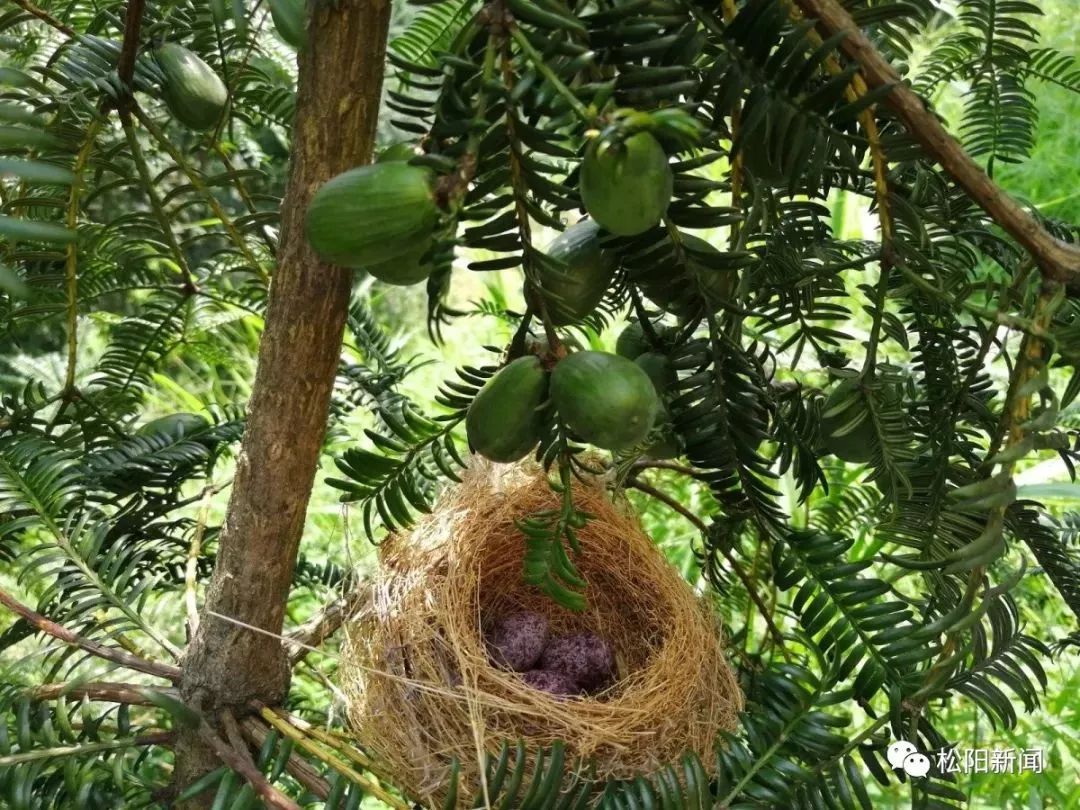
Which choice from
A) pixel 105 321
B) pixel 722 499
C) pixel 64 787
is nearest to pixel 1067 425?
pixel 722 499

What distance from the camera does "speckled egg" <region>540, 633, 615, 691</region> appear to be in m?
0.97

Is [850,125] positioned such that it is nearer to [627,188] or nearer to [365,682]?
[627,188]

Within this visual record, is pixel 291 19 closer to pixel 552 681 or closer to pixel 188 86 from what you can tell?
pixel 188 86

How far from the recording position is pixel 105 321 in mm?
1408

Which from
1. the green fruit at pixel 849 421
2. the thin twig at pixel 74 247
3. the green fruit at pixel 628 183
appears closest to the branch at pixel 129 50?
the thin twig at pixel 74 247

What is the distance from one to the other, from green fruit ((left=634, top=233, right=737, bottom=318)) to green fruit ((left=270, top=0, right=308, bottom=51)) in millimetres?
225

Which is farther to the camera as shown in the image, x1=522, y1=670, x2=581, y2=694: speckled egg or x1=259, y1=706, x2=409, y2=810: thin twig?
x1=522, y1=670, x2=581, y2=694: speckled egg

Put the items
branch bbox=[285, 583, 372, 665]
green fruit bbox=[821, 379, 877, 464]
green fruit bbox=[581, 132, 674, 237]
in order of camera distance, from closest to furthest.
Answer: green fruit bbox=[581, 132, 674, 237] < green fruit bbox=[821, 379, 877, 464] < branch bbox=[285, 583, 372, 665]

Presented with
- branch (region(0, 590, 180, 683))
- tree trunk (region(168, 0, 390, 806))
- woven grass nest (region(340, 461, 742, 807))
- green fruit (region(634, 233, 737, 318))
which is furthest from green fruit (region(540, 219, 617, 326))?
branch (region(0, 590, 180, 683))

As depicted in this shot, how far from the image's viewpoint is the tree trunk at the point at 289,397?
21.5 inches

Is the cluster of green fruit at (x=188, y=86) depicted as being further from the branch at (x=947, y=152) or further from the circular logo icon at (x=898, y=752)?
the circular logo icon at (x=898, y=752)

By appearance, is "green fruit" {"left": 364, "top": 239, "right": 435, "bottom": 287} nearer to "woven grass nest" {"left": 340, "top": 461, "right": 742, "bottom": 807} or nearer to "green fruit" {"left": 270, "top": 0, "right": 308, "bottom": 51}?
"green fruit" {"left": 270, "top": 0, "right": 308, "bottom": 51}

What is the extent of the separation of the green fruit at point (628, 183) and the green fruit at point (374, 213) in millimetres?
72

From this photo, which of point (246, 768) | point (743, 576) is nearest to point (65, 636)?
point (246, 768)
